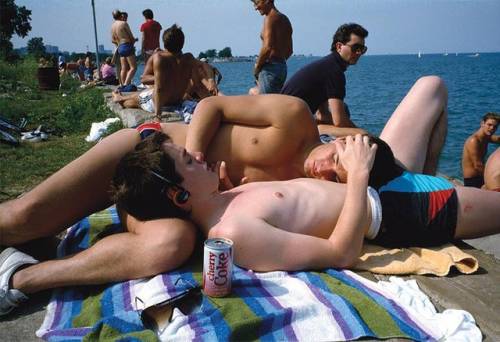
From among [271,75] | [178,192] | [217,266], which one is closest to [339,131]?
[271,75]

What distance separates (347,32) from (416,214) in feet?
11.0

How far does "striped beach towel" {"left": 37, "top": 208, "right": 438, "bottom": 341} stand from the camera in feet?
6.45

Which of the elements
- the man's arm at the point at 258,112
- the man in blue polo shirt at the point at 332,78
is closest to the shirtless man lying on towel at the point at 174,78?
the man in blue polo shirt at the point at 332,78

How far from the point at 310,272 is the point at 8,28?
4803 centimetres

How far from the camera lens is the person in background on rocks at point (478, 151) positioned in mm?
8344

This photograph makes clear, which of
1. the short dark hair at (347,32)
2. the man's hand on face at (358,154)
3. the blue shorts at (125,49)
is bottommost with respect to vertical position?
the man's hand on face at (358,154)

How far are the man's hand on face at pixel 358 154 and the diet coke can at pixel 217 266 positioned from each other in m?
0.98

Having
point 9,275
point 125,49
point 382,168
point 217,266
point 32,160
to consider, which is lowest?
point 32,160

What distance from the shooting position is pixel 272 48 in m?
7.51

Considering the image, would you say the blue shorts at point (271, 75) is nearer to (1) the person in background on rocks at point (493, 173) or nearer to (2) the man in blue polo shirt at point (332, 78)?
(2) the man in blue polo shirt at point (332, 78)

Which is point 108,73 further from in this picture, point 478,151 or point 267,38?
point 478,151

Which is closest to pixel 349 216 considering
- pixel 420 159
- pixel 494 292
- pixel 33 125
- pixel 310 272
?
pixel 310 272

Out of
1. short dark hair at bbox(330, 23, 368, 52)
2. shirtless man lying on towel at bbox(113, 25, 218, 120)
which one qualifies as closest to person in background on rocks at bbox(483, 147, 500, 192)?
short dark hair at bbox(330, 23, 368, 52)

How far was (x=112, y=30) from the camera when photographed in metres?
12.4
